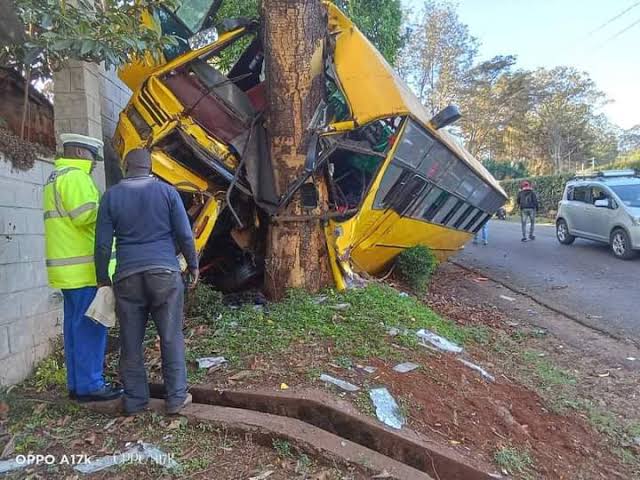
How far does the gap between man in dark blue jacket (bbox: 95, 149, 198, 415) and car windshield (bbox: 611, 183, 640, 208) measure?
10.2 meters

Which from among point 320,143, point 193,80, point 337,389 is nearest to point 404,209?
point 320,143

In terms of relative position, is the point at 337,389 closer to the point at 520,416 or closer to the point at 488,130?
the point at 520,416

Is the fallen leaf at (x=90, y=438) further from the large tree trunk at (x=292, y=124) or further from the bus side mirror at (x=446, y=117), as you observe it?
the bus side mirror at (x=446, y=117)

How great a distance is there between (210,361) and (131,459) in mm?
1128

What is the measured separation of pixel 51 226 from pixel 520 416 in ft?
11.2

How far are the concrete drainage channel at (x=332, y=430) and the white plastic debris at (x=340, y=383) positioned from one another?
18 centimetres

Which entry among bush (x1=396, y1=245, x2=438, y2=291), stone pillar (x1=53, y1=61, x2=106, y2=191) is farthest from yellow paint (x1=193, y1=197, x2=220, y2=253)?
bush (x1=396, y1=245, x2=438, y2=291)

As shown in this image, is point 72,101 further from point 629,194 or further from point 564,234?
point 564,234

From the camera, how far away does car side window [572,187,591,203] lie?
11.7m

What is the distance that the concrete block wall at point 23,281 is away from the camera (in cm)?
339

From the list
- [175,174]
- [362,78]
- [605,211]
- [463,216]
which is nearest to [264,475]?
[175,174]

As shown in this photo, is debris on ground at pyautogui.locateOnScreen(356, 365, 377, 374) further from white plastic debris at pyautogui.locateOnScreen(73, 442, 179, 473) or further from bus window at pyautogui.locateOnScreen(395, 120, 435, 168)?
bus window at pyautogui.locateOnScreen(395, 120, 435, 168)

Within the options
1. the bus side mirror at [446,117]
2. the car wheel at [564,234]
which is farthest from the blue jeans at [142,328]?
the car wheel at [564,234]

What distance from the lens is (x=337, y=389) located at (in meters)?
3.30
